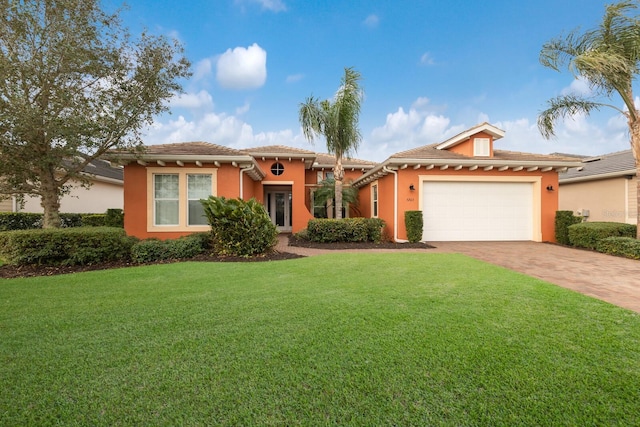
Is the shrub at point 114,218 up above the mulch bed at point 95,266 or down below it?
above

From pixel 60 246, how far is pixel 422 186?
11523 millimetres

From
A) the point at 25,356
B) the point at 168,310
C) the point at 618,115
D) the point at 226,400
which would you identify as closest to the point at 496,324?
the point at 226,400

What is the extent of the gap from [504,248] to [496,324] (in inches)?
297

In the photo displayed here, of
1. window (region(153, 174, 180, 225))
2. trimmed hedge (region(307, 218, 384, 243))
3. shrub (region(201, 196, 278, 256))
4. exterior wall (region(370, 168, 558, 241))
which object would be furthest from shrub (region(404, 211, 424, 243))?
window (region(153, 174, 180, 225))

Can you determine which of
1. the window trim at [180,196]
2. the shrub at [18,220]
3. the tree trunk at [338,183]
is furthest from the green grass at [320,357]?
the shrub at [18,220]

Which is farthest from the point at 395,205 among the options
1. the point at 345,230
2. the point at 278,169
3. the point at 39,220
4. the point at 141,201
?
the point at 39,220

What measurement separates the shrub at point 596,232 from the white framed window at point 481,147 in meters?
4.32

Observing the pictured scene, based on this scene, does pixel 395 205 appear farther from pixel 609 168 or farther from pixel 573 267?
pixel 609 168

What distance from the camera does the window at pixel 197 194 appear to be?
33.8 feet

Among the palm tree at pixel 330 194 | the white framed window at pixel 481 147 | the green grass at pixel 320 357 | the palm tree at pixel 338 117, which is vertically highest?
the palm tree at pixel 338 117

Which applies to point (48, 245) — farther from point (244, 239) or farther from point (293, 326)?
point (293, 326)

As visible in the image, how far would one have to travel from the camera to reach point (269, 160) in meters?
13.7

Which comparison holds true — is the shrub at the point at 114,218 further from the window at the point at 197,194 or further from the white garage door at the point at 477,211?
the white garage door at the point at 477,211

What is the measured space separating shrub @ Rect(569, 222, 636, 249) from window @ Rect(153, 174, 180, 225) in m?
14.3
